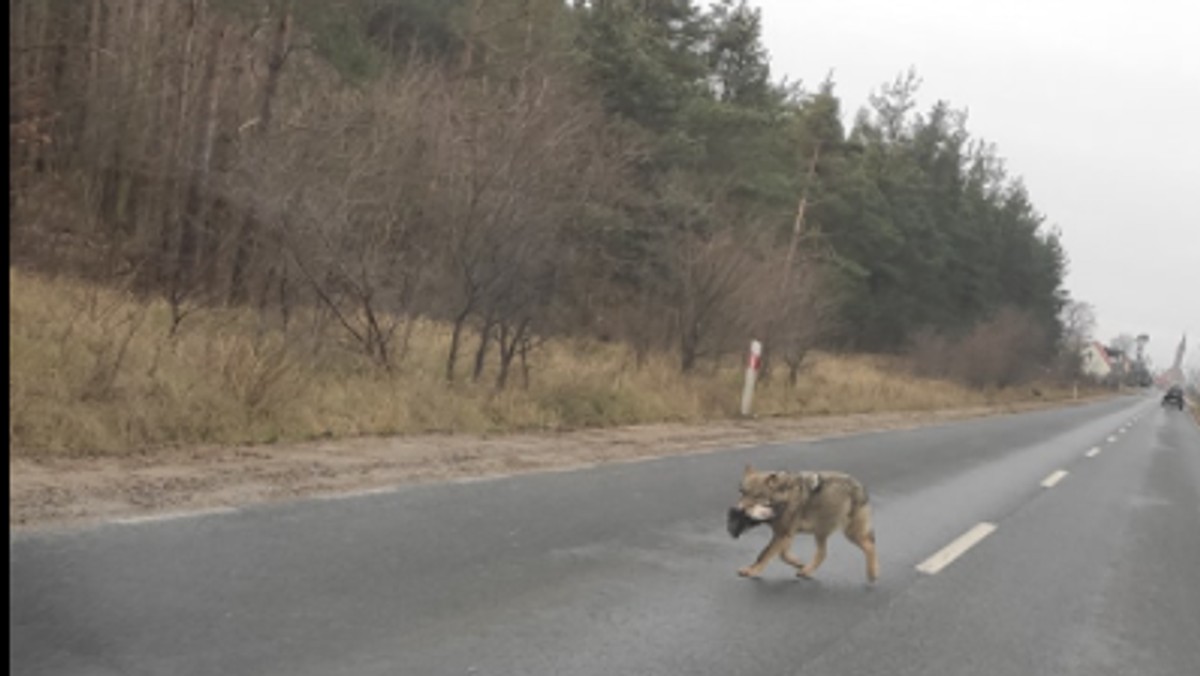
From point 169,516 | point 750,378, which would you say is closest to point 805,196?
point 750,378

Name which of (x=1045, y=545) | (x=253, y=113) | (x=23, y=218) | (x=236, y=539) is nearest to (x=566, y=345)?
(x=253, y=113)

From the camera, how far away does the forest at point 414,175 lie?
15570 mm

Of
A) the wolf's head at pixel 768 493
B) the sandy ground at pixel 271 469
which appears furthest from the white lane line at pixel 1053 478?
the wolf's head at pixel 768 493

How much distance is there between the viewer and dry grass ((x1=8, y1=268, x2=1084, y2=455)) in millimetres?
9703

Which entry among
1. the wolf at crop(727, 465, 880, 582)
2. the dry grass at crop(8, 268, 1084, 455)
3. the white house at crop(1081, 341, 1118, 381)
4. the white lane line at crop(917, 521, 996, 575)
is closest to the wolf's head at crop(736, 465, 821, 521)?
the wolf at crop(727, 465, 880, 582)

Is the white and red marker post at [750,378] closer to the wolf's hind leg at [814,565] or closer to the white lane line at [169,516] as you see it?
the wolf's hind leg at [814,565]

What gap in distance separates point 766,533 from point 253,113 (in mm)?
15549

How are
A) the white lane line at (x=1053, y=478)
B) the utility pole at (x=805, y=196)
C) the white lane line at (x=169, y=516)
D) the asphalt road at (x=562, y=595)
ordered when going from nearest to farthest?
the asphalt road at (x=562, y=595) < the white lane line at (x=169, y=516) < the white lane line at (x=1053, y=478) < the utility pole at (x=805, y=196)

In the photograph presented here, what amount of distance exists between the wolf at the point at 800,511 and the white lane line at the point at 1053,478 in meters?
8.86

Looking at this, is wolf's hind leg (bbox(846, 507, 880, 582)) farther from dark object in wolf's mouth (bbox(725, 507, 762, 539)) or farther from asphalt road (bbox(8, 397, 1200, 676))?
dark object in wolf's mouth (bbox(725, 507, 762, 539))

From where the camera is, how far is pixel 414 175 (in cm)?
1714

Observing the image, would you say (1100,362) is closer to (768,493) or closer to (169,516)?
(768,493)

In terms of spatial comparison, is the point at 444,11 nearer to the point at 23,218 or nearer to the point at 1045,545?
the point at 23,218

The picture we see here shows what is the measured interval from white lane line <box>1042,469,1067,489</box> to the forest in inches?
313
